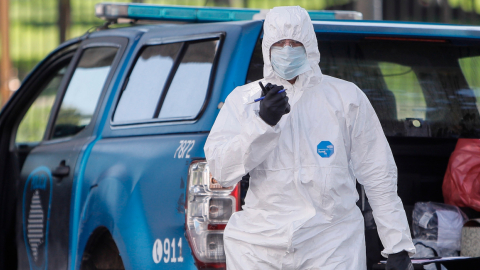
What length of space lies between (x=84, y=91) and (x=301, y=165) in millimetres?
1957

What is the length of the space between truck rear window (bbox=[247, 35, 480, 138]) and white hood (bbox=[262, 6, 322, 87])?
0.44 metres

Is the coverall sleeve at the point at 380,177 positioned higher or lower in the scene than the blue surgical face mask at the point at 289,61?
lower

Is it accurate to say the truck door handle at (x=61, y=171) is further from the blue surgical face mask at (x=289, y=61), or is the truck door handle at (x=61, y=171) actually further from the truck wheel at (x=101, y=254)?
the blue surgical face mask at (x=289, y=61)

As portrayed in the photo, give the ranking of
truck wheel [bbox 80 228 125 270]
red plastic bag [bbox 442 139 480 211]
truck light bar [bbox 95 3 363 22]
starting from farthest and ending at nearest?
truck light bar [bbox 95 3 363 22] → red plastic bag [bbox 442 139 480 211] → truck wheel [bbox 80 228 125 270]

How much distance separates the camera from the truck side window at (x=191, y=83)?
312cm

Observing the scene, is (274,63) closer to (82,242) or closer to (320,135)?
(320,135)

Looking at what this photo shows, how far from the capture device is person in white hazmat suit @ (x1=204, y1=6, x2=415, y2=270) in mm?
2559

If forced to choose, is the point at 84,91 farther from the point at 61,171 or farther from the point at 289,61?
the point at 289,61

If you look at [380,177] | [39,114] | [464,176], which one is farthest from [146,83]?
[39,114]

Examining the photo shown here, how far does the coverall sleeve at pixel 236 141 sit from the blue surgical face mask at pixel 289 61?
0.17 metres

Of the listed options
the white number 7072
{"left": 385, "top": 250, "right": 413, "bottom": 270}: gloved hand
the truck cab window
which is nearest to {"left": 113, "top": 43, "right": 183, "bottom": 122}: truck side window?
the white number 7072

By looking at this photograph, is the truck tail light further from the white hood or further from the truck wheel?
the truck wheel

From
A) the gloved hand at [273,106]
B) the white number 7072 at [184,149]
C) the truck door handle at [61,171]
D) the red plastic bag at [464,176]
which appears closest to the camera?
the gloved hand at [273,106]

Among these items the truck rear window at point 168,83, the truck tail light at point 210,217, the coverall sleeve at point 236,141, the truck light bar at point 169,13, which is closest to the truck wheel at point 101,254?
the truck rear window at point 168,83
